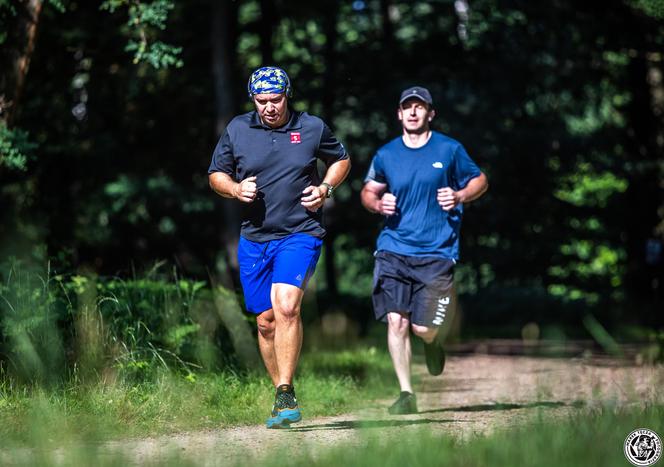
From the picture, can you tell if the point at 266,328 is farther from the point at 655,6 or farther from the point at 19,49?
the point at 655,6

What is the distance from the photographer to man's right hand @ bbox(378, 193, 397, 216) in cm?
909

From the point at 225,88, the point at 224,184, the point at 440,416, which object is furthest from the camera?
the point at 225,88

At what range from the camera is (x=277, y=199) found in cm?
790

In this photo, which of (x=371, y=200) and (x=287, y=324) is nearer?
(x=287, y=324)

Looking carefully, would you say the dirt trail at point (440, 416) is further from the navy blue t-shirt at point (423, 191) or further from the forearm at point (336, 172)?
the forearm at point (336, 172)

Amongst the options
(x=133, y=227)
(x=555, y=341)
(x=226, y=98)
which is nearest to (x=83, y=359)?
(x=555, y=341)

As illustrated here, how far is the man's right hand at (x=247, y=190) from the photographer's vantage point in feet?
25.2

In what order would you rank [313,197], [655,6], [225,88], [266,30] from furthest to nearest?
[266,30], [225,88], [655,6], [313,197]

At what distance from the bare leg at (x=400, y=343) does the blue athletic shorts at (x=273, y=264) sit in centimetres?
141

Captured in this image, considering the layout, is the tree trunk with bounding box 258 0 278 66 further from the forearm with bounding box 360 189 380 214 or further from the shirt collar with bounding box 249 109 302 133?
the shirt collar with bounding box 249 109 302 133

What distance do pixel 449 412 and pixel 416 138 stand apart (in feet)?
6.76

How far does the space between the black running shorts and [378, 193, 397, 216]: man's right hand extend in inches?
13.7

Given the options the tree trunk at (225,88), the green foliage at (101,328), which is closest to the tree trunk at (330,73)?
the tree trunk at (225,88)

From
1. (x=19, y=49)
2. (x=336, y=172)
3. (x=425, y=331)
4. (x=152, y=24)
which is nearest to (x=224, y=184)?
(x=336, y=172)
